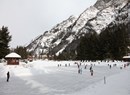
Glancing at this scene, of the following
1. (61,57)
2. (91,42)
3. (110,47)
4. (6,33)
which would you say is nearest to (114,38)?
(110,47)

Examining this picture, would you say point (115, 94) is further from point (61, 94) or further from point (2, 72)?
point (2, 72)

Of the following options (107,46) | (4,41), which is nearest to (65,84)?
(4,41)

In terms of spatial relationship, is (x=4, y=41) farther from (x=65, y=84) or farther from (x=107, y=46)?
(x=65, y=84)

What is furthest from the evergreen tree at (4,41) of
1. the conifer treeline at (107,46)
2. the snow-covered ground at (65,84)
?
the conifer treeline at (107,46)

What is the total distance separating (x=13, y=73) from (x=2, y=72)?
2257 mm

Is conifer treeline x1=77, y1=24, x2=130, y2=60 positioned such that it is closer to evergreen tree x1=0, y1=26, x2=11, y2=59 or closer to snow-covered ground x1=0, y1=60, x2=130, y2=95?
evergreen tree x1=0, y1=26, x2=11, y2=59

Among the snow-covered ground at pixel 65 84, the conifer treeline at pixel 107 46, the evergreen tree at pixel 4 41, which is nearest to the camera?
the snow-covered ground at pixel 65 84

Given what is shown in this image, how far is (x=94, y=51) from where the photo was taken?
110938 mm

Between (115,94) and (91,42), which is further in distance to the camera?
(91,42)

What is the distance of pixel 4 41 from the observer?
273ft

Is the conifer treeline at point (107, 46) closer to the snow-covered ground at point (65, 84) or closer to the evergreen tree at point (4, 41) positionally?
the evergreen tree at point (4, 41)

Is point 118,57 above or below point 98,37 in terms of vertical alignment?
below

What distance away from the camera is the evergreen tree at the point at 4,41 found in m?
81.0

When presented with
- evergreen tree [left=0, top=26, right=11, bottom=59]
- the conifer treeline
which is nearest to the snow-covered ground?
evergreen tree [left=0, top=26, right=11, bottom=59]
